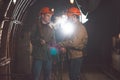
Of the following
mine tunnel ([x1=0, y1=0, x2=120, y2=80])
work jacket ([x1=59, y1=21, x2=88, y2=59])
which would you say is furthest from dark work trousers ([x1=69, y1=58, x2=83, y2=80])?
mine tunnel ([x1=0, y1=0, x2=120, y2=80])

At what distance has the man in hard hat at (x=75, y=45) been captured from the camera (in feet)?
31.8

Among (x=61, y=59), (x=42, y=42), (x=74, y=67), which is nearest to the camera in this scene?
(x=42, y=42)

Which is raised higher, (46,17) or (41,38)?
(46,17)

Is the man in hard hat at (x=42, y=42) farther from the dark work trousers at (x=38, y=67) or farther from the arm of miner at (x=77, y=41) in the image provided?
the arm of miner at (x=77, y=41)

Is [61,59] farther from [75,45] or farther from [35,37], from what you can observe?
[35,37]

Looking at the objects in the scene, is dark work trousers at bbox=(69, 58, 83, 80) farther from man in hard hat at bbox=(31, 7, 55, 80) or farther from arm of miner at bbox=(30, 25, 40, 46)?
arm of miner at bbox=(30, 25, 40, 46)

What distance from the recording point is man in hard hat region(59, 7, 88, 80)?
31.8 feet

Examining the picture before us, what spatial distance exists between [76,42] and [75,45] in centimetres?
9

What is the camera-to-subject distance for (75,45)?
973 centimetres

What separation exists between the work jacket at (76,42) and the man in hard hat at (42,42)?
592 millimetres

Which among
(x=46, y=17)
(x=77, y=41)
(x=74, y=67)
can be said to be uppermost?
(x=46, y=17)

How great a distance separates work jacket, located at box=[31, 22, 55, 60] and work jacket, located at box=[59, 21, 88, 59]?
2.05 ft

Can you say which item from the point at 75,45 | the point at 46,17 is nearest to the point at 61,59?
the point at 75,45

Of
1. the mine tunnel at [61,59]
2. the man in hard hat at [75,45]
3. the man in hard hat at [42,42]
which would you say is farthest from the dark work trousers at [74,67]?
the mine tunnel at [61,59]
